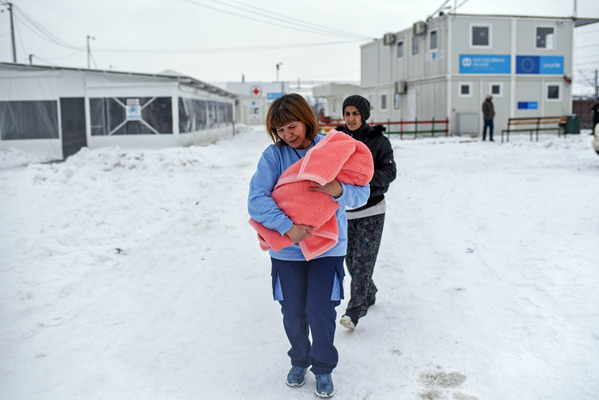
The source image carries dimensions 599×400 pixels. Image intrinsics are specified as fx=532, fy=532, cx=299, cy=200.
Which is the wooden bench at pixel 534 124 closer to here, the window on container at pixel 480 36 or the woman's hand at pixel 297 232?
the window on container at pixel 480 36

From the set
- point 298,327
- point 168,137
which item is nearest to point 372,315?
point 298,327

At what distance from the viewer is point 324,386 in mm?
3270

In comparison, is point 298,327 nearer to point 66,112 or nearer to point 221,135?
point 66,112

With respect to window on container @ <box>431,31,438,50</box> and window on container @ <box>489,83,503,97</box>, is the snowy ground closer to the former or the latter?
window on container @ <box>489,83,503,97</box>

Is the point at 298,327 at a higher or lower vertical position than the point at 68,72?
lower

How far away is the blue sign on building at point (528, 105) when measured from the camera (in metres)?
26.1

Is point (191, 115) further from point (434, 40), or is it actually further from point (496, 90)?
point (496, 90)

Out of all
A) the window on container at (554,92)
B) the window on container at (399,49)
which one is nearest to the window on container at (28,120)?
the window on container at (399,49)

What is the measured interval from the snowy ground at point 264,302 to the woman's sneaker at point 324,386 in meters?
0.14

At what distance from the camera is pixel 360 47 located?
109ft

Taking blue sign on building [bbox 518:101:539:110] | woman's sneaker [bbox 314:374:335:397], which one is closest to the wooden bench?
blue sign on building [bbox 518:101:539:110]

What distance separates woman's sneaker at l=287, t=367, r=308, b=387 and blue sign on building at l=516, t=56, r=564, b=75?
25900mm

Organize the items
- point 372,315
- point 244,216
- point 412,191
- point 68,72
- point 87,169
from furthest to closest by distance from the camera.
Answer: point 68,72, point 87,169, point 412,191, point 244,216, point 372,315

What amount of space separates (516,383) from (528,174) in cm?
841
